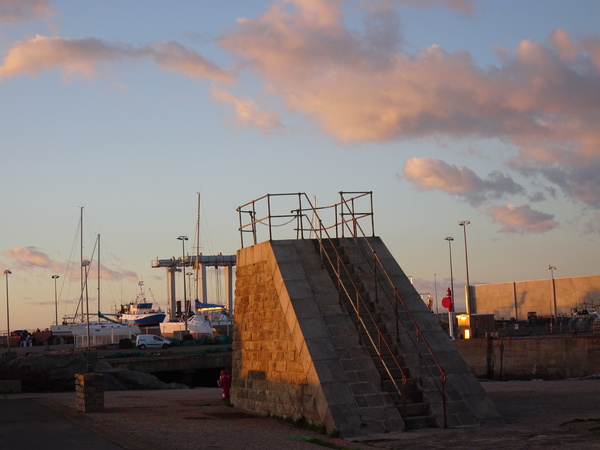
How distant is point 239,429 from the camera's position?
55.7 feet

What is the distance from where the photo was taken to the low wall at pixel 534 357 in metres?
32.1

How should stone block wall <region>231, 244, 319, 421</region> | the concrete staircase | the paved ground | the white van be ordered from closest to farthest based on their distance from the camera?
1. the paved ground
2. the concrete staircase
3. stone block wall <region>231, 244, 319, 421</region>
4. the white van

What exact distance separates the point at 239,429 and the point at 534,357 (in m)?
21.1

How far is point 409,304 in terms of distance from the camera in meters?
18.6

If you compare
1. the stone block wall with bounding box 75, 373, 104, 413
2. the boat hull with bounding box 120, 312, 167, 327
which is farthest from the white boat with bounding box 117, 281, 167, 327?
the stone block wall with bounding box 75, 373, 104, 413

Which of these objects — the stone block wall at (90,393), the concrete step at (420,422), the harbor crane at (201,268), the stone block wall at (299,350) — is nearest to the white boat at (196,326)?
the harbor crane at (201,268)

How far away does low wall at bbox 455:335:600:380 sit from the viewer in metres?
32.1

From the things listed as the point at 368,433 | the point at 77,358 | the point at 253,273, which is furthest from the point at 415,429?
the point at 77,358

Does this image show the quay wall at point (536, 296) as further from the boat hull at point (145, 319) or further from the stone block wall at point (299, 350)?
the stone block wall at point (299, 350)

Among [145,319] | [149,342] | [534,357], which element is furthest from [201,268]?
[534,357]

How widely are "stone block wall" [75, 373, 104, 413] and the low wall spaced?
1997 centimetres

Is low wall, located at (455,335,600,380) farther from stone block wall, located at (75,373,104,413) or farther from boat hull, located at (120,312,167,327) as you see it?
boat hull, located at (120,312,167,327)

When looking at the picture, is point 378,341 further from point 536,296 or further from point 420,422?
point 536,296

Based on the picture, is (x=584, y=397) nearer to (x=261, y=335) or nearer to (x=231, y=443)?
(x=261, y=335)
